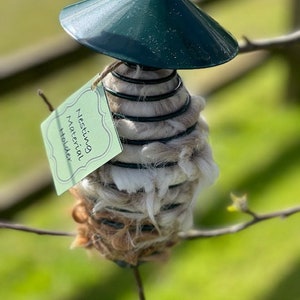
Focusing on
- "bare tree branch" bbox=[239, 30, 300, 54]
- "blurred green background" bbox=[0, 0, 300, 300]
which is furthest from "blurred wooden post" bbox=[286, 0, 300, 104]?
"bare tree branch" bbox=[239, 30, 300, 54]

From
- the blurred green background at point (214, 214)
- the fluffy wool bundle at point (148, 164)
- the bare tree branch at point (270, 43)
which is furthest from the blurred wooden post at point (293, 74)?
the fluffy wool bundle at point (148, 164)

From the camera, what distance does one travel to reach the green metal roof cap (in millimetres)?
658

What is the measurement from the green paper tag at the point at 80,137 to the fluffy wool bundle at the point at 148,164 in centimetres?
2

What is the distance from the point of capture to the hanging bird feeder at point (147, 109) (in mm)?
670

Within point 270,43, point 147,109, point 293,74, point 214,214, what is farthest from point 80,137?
point 293,74

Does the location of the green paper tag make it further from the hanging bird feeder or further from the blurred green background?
the blurred green background

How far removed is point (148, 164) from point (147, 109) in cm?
5

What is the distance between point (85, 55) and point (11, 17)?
5.55 feet

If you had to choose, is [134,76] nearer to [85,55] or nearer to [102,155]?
[102,155]

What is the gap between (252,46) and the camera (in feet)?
3.28

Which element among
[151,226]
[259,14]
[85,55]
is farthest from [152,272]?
[259,14]

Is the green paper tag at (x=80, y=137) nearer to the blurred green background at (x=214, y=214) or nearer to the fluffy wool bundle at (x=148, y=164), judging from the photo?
the fluffy wool bundle at (x=148, y=164)

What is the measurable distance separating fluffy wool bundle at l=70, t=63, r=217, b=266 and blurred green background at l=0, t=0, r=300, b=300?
0.90m

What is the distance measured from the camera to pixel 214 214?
2146 mm
